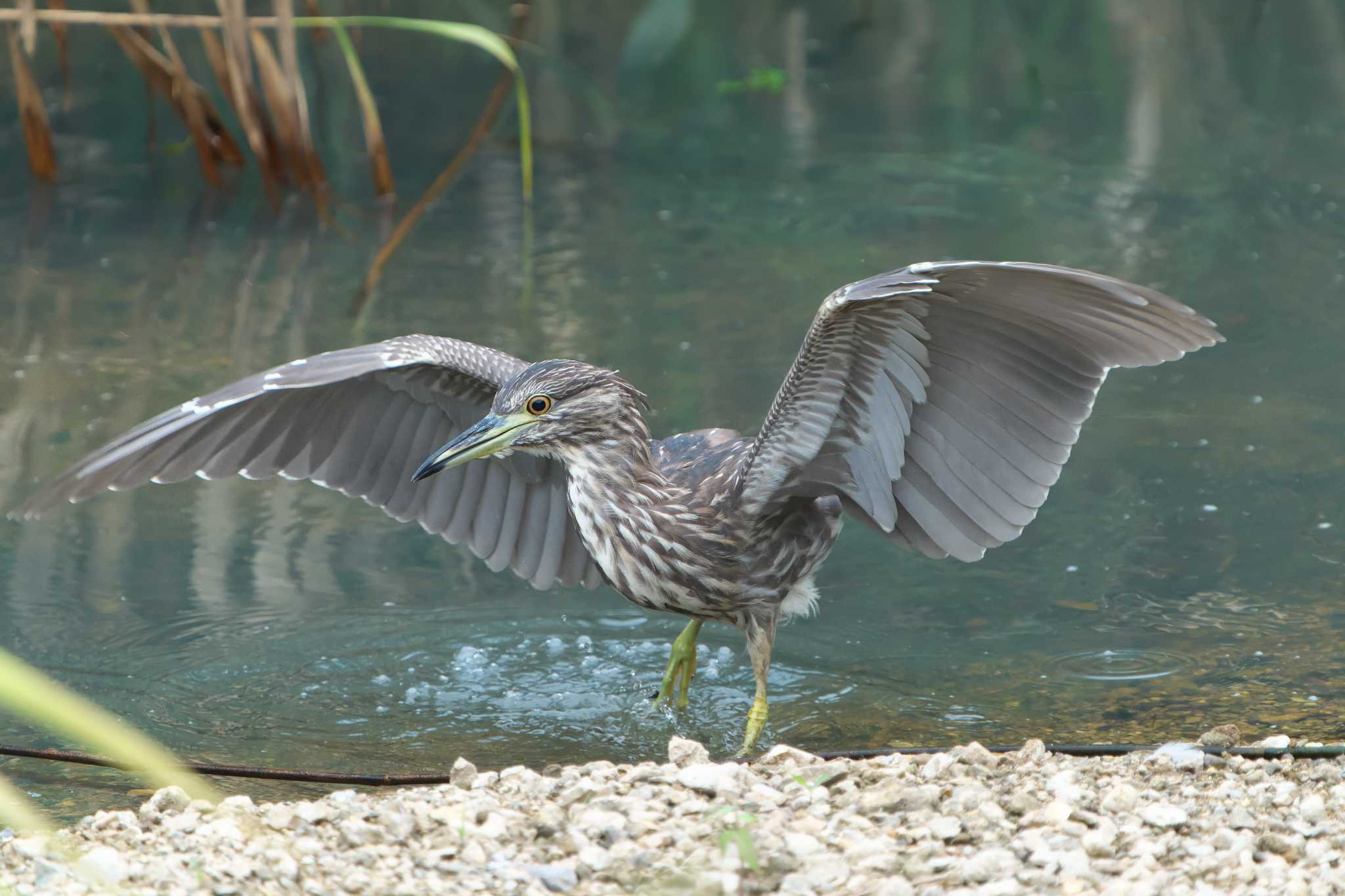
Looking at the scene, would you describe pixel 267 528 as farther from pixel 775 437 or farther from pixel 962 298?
pixel 962 298

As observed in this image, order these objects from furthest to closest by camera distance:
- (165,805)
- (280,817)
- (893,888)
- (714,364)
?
(714,364) → (165,805) → (280,817) → (893,888)

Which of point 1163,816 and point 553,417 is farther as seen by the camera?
point 553,417

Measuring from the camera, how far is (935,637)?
474 centimetres

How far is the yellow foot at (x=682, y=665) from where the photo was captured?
14.6 feet

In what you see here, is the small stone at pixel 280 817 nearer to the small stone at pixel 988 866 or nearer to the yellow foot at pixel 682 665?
the small stone at pixel 988 866

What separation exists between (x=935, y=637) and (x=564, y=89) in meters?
7.35

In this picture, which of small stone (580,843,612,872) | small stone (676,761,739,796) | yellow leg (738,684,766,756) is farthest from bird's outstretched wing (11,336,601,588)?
small stone (580,843,612,872)

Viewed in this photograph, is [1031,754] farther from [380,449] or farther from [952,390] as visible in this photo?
[380,449]

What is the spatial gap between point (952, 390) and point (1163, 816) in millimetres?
1239

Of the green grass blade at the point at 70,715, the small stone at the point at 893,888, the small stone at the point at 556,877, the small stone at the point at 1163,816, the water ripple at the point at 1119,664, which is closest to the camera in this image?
the green grass blade at the point at 70,715

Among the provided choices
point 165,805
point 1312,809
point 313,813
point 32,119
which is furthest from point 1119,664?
point 32,119

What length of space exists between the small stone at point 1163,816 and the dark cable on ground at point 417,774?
0.44 metres

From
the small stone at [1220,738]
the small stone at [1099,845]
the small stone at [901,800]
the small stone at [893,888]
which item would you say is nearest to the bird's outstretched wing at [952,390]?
the small stone at [1220,738]

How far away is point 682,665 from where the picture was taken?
4488 mm
